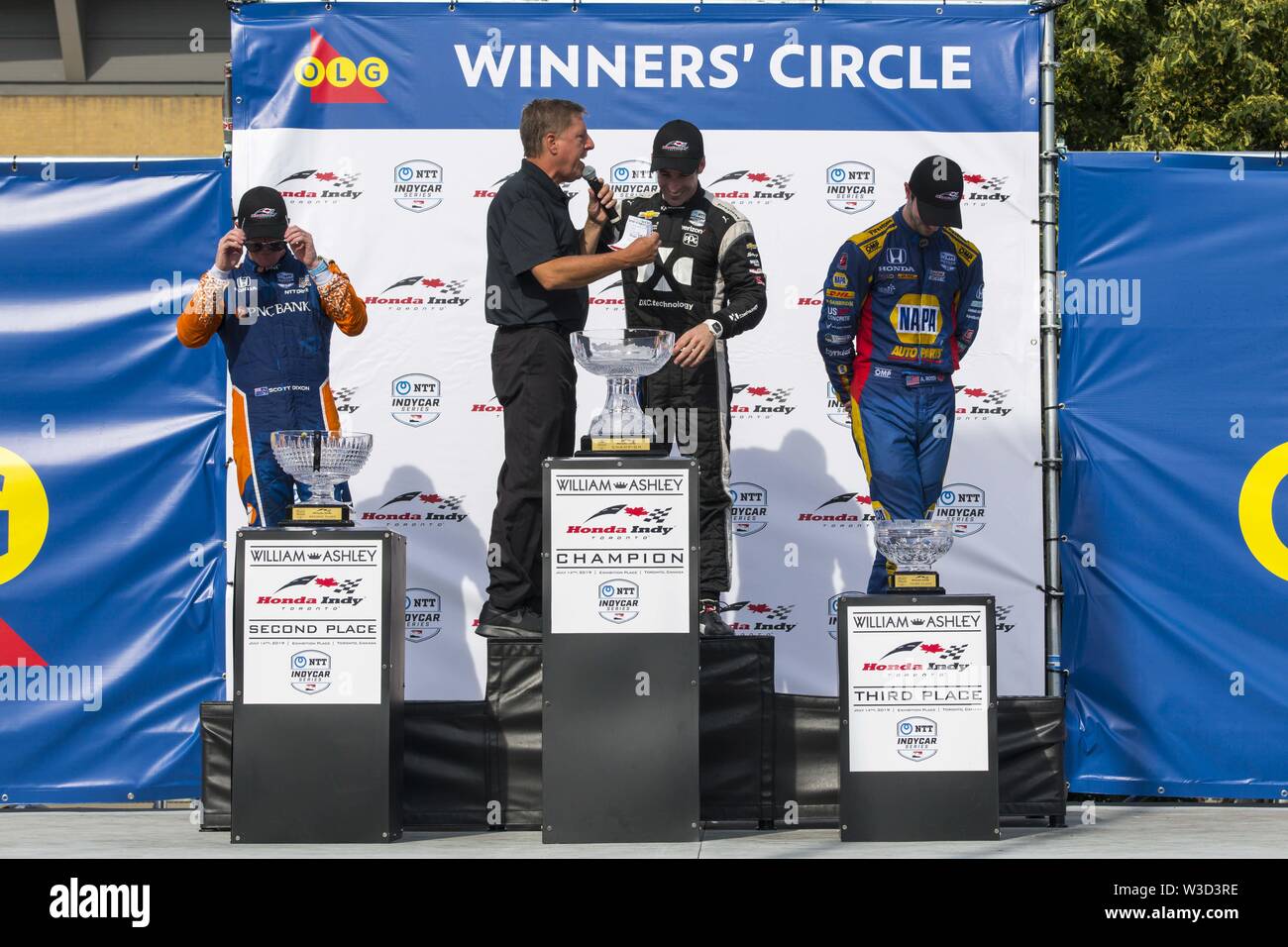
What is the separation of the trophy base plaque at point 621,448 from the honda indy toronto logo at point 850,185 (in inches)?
90.8

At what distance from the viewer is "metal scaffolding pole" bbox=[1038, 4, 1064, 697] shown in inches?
270

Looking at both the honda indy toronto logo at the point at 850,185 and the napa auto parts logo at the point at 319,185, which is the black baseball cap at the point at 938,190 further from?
the napa auto parts logo at the point at 319,185

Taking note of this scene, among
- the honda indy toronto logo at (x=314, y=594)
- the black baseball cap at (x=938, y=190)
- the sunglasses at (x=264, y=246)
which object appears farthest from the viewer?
the sunglasses at (x=264, y=246)

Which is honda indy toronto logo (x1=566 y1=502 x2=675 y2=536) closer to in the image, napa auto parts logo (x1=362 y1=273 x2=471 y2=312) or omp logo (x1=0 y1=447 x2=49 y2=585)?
napa auto parts logo (x1=362 y1=273 x2=471 y2=312)

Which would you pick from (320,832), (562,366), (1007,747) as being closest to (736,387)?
(562,366)

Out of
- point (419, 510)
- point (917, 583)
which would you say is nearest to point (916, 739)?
point (917, 583)

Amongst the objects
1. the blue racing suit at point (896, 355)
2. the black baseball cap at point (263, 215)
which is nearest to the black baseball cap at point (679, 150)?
the blue racing suit at point (896, 355)

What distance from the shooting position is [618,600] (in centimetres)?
509

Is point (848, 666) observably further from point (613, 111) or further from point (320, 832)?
point (613, 111)

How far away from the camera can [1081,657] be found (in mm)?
6980

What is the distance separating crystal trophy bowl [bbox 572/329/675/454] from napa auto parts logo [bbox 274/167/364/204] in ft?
6.98

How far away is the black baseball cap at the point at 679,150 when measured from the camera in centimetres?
632

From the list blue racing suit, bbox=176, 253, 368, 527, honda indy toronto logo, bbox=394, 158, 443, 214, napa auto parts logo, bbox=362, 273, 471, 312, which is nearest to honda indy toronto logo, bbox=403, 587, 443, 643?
blue racing suit, bbox=176, 253, 368, 527

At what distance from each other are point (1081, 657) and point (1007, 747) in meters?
1.37
